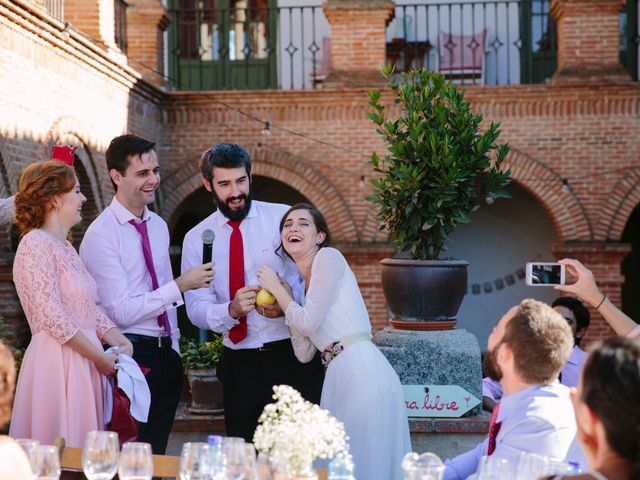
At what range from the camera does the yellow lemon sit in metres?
4.12

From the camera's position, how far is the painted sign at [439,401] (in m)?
5.56

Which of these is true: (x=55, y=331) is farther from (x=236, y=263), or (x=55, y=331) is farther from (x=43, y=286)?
(x=236, y=263)

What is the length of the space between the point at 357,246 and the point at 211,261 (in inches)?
342

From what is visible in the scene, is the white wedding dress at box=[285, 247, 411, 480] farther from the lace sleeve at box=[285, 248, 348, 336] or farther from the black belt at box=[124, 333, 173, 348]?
the black belt at box=[124, 333, 173, 348]

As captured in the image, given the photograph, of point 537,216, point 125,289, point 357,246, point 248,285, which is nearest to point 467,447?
point 248,285

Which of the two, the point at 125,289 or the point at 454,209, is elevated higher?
the point at 454,209

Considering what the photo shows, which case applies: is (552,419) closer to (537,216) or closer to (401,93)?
(401,93)

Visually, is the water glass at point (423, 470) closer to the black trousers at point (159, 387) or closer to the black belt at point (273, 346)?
the black belt at point (273, 346)

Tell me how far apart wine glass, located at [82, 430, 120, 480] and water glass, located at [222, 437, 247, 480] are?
384mm

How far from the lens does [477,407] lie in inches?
223

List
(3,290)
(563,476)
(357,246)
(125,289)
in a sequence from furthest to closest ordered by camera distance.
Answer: (357,246), (3,290), (125,289), (563,476)

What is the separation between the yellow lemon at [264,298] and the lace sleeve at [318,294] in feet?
0.39

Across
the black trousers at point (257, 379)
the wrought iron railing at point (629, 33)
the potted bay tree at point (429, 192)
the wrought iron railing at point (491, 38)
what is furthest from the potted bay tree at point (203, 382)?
the wrought iron railing at point (629, 33)

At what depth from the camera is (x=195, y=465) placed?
2.75m
